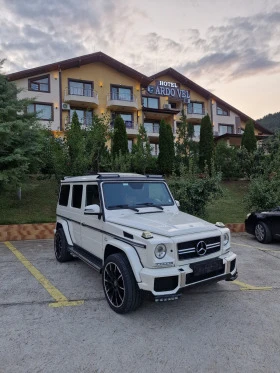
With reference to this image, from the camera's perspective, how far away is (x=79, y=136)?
37.2 ft

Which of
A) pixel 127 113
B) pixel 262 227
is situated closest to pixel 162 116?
pixel 127 113

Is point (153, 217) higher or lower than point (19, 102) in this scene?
lower

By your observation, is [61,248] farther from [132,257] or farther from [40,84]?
[40,84]

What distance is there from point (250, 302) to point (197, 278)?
1258mm

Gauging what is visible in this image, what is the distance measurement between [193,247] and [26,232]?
7.31 meters

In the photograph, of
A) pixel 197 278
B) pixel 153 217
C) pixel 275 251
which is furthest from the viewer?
pixel 275 251

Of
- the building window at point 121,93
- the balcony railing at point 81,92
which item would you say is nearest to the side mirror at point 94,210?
the balcony railing at point 81,92

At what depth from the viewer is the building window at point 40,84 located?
2697 centimetres

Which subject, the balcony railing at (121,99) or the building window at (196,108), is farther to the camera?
the building window at (196,108)

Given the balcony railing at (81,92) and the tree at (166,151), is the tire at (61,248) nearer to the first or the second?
the tree at (166,151)

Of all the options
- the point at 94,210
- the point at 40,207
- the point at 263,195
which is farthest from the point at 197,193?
the point at 40,207

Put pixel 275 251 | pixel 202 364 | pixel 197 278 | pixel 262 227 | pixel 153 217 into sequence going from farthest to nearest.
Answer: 1. pixel 262 227
2. pixel 275 251
3. pixel 153 217
4. pixel 197 278
5. pixel 202 364

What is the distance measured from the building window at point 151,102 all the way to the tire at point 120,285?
32.0 m

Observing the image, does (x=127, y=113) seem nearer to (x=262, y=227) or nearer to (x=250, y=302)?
(x=262, y=227)
